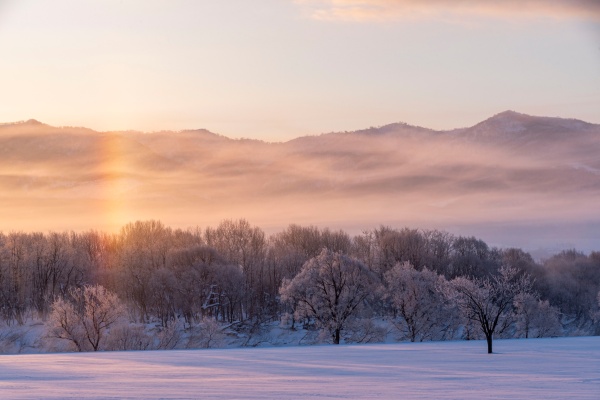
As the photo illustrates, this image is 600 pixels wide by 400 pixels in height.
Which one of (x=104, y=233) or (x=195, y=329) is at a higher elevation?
(x=104, y=233)

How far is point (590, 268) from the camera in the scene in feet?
446

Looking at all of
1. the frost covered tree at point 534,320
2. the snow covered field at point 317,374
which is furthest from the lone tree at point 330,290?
the snow covered field at point 317,374

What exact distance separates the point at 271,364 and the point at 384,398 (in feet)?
61.2

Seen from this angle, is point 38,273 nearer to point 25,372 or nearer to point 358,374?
point 25,372

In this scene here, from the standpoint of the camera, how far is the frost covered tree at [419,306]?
82812 millimetres

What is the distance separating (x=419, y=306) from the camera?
83938 mm

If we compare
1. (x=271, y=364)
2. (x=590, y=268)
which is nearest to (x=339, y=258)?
(x=271, y=364)

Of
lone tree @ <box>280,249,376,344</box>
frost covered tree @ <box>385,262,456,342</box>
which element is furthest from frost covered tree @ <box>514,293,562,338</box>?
lone tree @ <box>280,249,376,344</box>

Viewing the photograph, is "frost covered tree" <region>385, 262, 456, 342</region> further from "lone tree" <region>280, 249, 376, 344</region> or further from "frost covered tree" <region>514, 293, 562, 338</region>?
"frost covered tree" <region>514, 293, 562, 338</region>

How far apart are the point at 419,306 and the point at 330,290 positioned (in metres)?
9.40

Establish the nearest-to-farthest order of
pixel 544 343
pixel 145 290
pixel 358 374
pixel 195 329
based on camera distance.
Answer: pixel 358 374, pixel 544 343, pixel 195 329, pixel 145 290

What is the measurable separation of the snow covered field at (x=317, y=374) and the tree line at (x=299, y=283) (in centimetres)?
847

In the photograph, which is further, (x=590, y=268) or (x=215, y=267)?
(x=590, y=268)

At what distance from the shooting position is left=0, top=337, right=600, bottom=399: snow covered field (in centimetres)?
3272
